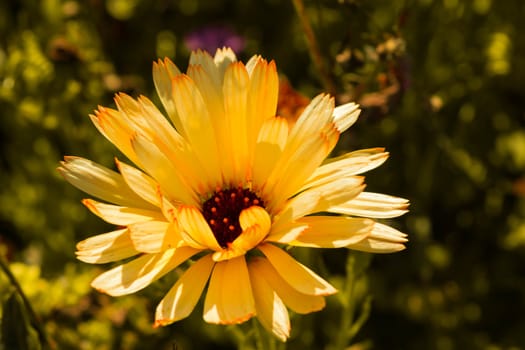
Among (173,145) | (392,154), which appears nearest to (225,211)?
(173,145)

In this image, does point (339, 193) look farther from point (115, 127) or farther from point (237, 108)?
point (115, 127)

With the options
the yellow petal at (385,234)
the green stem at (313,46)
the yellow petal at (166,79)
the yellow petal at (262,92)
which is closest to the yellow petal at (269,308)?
the yellow petal at (385,234)

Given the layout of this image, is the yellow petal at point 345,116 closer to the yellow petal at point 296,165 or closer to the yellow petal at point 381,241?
the yellow petal at point 296,165

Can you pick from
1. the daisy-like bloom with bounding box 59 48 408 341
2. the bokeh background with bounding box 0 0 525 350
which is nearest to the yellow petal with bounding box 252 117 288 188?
the daisy-like bloom with bounding box 59 48 408 341

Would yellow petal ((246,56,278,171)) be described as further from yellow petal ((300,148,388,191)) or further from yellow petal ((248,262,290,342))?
yellow petal ((248,262,290,342))

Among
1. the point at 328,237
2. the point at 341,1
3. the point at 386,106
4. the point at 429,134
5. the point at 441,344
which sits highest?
the point at 341,1

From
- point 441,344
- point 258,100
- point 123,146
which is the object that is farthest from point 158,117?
point 441,344

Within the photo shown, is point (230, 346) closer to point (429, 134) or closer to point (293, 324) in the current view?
point (293, 324)
